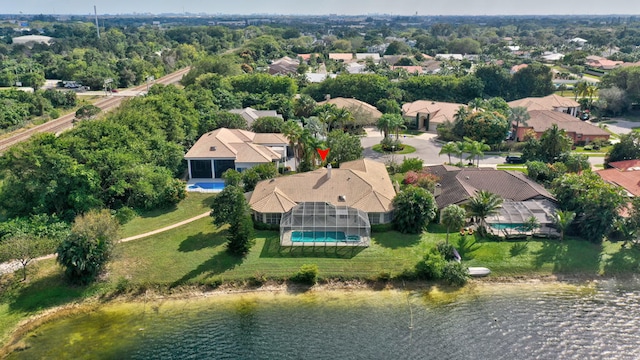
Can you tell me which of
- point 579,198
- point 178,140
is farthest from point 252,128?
point 579,198

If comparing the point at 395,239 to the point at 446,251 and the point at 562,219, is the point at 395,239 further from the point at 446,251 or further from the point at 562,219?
the point at 562,219

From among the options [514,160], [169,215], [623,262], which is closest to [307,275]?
[169,215]

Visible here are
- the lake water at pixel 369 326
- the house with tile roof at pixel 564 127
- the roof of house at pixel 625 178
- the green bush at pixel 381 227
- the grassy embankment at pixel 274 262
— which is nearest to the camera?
the lake water at pixel 369 326

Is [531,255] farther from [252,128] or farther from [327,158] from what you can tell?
[252,128]

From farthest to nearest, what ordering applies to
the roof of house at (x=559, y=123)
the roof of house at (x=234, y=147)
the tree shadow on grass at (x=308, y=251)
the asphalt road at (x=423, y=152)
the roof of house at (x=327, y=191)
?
1. the roof of house at (x=559, y=123)
2. the asphalt road at (x=423, y=152)
3. the roof of house at (x=234, y=147)
4. the roof of house at (x=327, y=191)
5. the tree shadow on grass at (x=308, y=251)

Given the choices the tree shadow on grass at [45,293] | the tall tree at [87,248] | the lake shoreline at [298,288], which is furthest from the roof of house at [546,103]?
the tree shadow on grass at [45,293]

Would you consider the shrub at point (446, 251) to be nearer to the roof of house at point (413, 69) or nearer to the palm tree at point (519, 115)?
the palm tree at point (519, 115)

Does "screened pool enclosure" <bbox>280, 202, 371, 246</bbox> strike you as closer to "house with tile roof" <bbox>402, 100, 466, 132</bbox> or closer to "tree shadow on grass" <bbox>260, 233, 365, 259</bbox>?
"tree shadow on grass" <bbox>260, 233, 365, 259</bbox>
